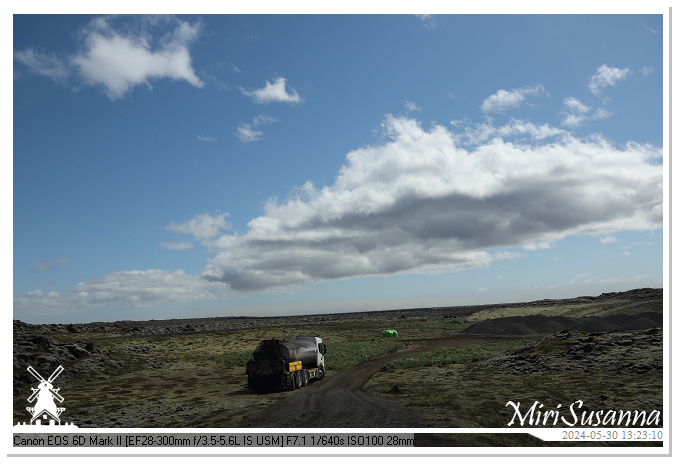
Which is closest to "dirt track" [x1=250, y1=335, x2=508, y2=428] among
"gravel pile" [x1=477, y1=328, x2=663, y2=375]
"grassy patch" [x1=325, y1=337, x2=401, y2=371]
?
"grassy patch" [x1=325, y1=337, x2=401, y2=371]

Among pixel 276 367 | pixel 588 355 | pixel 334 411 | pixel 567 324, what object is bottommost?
pixel 567 324

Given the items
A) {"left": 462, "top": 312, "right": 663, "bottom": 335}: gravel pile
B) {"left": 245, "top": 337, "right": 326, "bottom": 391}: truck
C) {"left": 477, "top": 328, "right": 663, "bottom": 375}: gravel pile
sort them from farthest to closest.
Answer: {"left": 462, "top": 312, "right": 663, "bottom": 335}: gravel pile < {"left": 245, "top": 337, "right": 326, "bottom": 391}: truck < {"left": 477, "top": 328, "right": 663, "bottom": 375}: gravel pile

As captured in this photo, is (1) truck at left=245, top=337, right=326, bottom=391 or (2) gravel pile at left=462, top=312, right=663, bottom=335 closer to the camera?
(1) truck at left=245, top=337, right=326, bottom=391

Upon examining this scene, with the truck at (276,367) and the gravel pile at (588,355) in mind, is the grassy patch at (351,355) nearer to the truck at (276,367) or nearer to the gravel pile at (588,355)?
the truck at (276,367)

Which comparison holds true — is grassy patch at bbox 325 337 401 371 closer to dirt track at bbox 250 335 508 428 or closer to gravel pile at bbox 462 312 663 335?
dirt track at bbox 250 335 508 428

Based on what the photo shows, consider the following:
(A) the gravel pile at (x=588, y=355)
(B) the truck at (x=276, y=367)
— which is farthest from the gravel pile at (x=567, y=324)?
(B) the truck at (x=276, y=367)

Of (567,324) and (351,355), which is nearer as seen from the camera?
(351,355)

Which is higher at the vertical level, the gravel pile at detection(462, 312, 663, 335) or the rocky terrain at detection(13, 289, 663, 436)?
the rocky terrain at detection(13, 289, 663, 436)

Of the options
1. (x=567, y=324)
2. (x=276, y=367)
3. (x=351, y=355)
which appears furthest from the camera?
(x=567, y=324)

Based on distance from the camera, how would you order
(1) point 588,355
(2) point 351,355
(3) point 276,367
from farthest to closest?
(2) point 351,355, (1) point 588,355, (3) point 276,367

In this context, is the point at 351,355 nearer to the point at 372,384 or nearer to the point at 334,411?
the point at 372,384

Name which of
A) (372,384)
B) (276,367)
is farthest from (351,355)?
(276,367)
